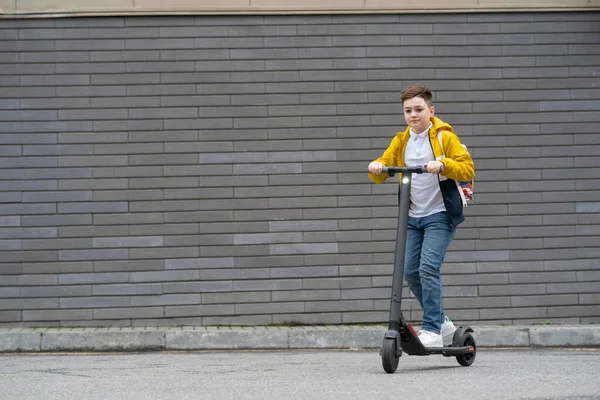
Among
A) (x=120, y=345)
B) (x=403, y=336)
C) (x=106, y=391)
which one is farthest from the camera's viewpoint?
(x=120, y=345)

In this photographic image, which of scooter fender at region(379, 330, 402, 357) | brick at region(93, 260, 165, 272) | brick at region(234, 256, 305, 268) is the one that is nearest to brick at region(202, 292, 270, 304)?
brick at region(234, 256, 305, 268)

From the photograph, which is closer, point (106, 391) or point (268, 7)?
point (106, 391)

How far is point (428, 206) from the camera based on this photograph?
6.39 metres

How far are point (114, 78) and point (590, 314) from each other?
533cm

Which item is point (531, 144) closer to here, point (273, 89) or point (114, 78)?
point (273, 89)

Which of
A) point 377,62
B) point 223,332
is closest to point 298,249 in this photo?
point 223,332

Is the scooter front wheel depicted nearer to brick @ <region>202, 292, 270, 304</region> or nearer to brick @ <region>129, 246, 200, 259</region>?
brick @ <region>202, 292, 270, 304</region>

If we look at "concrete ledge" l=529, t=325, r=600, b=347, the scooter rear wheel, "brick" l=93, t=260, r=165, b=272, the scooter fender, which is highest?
"brick" l=93, t=260, r=165, b=272

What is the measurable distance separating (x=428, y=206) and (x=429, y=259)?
0.34 meters

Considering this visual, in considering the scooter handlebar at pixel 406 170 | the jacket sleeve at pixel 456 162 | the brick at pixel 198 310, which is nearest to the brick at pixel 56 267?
the brick at pixel 198 310

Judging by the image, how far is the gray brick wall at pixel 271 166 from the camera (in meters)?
10.2

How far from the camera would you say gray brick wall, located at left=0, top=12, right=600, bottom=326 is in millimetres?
10164

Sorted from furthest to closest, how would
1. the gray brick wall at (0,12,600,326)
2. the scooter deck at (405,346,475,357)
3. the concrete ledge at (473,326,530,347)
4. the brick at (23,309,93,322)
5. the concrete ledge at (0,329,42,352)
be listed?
1. the gray brick wall at (0,12,600,326)
2. the brick at (23,309,93,322)
3. the concrete ledge at (473,326,530,347)
4. the concrete ledge at (0,329,42,352)
5. the scooter deck at (405,346,475,357)

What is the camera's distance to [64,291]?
33.2 feet
